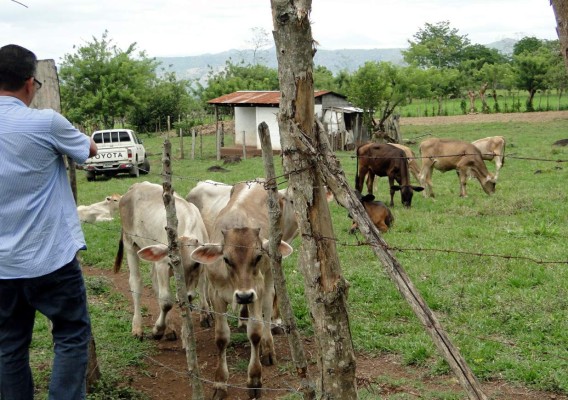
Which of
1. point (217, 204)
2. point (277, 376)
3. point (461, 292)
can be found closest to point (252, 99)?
point (217, 204)

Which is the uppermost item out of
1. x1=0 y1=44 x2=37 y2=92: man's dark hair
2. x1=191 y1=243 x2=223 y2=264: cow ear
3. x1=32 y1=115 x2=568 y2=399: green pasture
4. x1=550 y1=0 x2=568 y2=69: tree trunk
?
x1=550 y1=0 x2=568 y2=69: tree trunk

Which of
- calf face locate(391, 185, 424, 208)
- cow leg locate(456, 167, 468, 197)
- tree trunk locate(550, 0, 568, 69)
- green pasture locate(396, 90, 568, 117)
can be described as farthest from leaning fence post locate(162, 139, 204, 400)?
green pasture locate(396, 90, 568, 117)

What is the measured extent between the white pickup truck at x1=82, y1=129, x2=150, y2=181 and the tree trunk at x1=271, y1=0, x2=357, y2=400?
65.0 feet

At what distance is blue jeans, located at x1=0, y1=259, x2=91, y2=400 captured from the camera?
12.9 ft

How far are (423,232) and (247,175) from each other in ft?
32.2

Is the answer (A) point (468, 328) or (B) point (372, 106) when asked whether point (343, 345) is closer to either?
(A) point (468, 328)

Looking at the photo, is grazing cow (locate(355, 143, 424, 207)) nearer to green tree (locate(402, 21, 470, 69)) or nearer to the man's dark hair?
the man's dark hair

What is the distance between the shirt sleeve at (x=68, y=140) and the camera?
388 centimetres

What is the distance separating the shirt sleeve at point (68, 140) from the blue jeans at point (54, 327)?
599 mm

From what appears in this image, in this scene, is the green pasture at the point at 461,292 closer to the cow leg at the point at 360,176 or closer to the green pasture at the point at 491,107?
the cow leg at the point at 360,176

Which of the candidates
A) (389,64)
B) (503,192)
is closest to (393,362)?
(503,192)

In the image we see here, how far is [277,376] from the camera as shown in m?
6.38

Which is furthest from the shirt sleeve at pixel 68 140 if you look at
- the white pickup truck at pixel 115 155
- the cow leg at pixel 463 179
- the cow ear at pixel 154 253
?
the white pickup truck at pixel 115 155

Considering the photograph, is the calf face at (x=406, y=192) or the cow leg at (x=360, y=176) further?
the cow leg at (x=360, y=176)
